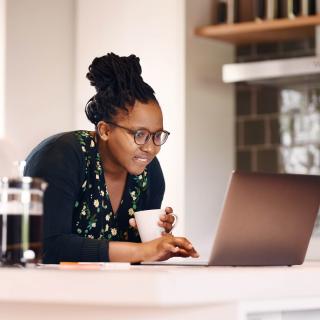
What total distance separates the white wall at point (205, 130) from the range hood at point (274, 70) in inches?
5.4

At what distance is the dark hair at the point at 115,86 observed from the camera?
2.61m

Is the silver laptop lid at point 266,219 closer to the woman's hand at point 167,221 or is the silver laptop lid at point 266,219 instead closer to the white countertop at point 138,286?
the white countertop at point 138,286

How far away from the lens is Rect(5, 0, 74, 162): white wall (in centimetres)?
416

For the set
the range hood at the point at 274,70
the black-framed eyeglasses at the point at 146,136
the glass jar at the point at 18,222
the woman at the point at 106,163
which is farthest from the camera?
the range hood at the point at 274,70

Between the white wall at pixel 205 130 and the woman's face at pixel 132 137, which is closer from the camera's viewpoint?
the woman's face at pixel 132 137

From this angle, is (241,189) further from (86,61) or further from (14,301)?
(86,61)

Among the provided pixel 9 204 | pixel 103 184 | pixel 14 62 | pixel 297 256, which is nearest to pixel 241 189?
pixel 297 256

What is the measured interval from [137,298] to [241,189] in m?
0.47

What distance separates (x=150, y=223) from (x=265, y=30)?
75.6 inches

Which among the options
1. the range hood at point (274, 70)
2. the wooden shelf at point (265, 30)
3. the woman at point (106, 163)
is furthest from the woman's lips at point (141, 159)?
the wooden shelf at point (265, 30)

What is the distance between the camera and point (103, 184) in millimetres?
2666

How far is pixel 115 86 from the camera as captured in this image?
266 cm

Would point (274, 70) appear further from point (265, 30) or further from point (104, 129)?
point (104, 129)

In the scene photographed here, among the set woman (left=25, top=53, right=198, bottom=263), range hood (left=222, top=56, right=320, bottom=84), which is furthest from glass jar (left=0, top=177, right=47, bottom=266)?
range hood (left=222, top=56, right=320, bottom=84)
